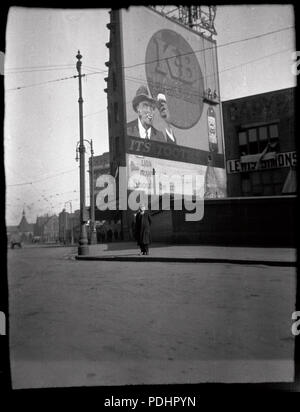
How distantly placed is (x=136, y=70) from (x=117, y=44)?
2462mm

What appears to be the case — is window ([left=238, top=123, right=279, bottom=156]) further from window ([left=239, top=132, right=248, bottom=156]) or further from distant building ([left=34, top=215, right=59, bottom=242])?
distant building ([left=34, top=215, right=59, bottom=242])

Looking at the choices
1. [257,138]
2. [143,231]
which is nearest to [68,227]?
[257,138]

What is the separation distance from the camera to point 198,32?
30859 millimetres

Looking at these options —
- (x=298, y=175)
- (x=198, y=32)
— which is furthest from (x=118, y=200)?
(x=298, y=175)

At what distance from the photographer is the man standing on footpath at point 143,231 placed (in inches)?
508

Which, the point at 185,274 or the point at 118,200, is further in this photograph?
the point at 118,200

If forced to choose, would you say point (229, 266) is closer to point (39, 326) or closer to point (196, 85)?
point (39, 326)

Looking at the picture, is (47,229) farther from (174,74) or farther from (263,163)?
(263,163)

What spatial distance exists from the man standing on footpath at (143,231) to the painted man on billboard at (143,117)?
15.9 meters

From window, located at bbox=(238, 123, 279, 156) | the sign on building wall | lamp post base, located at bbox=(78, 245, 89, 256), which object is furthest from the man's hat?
lamp post base, located at bbox=(78, 245, 89, 256)

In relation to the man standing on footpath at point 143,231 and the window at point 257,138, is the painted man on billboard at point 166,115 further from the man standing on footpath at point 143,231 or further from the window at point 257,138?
the man standing on footpath at point 143,231

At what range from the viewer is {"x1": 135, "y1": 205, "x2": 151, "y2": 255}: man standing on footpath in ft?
42.3

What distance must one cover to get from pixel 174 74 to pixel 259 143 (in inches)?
483

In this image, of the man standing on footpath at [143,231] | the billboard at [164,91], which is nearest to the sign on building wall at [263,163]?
the billboard at [164,91]
